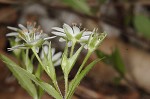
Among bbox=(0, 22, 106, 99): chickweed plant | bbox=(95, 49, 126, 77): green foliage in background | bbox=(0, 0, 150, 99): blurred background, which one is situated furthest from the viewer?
bbox=(0, 0, 150, 99): blurred background

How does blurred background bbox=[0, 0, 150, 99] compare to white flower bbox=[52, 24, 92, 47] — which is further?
blurred background bbox=[0, 0, 150, 99]

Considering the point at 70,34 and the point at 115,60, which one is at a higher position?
the point at 70,34

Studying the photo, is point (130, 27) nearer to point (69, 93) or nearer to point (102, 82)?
point (102, 82)

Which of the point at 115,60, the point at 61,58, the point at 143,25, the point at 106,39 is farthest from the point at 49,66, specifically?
the point at 106,39

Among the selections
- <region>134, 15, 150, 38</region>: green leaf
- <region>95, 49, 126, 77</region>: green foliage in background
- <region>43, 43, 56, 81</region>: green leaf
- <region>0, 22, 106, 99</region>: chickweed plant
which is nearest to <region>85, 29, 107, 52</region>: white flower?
<region>0, 22, 106, 99</region>: chickweed plant

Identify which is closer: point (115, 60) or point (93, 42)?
point (93, 42)

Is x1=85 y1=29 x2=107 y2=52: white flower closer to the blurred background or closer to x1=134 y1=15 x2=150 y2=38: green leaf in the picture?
the blurred background

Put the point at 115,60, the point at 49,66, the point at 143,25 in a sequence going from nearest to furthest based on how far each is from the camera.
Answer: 1. the point at 49,66
2. the point at 115,60
3. the point at 143,25

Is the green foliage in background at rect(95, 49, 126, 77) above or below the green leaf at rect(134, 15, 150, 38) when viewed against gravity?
below

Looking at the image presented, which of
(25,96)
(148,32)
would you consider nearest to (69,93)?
(25,96)

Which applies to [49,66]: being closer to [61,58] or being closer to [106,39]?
[61,58]
